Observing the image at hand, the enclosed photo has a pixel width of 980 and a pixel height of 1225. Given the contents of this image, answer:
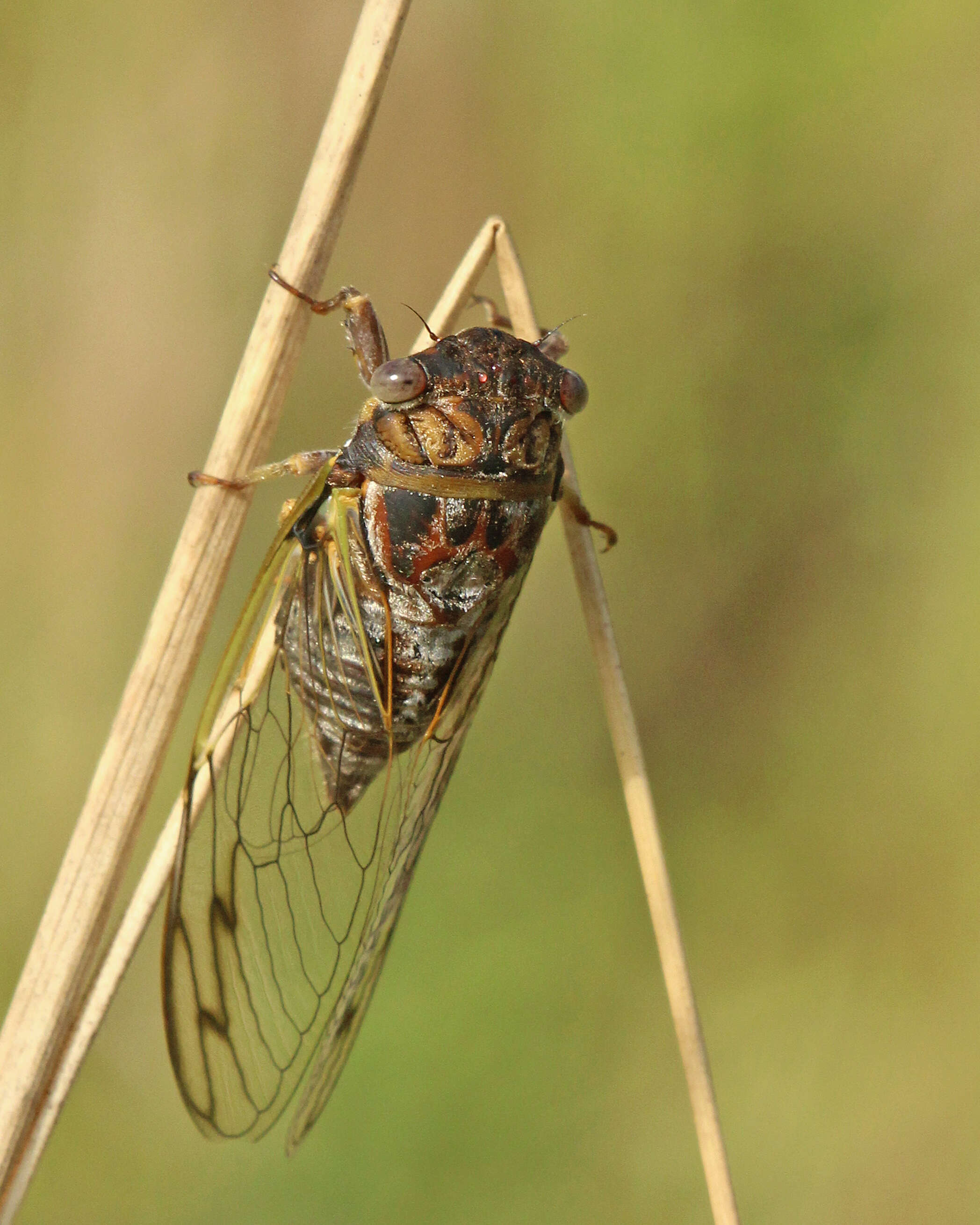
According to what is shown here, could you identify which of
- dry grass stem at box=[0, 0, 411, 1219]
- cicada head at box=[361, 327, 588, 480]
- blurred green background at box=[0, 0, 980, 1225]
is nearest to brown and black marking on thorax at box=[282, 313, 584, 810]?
cicada head at box=[361, 327, 588, 480]

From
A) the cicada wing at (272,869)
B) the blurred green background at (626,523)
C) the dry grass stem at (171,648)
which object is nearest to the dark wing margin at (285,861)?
the cicada wing at (272,869)

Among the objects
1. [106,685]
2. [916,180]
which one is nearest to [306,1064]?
[106,685]

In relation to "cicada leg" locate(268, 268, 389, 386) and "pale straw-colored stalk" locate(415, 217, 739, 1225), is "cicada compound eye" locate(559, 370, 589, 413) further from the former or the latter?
"cicada leg" locate(268, 268, 389, 386)

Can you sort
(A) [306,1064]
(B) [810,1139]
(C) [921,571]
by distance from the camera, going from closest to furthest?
(A) [306,1064] < (B) [810,1139] < (C) [921,571]

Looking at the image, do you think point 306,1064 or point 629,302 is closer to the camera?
point 306,1064

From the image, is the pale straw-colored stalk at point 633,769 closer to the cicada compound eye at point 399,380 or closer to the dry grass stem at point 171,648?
the cicada compound eye at point 399,380

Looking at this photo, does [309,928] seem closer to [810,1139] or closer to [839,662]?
[810,1139]
